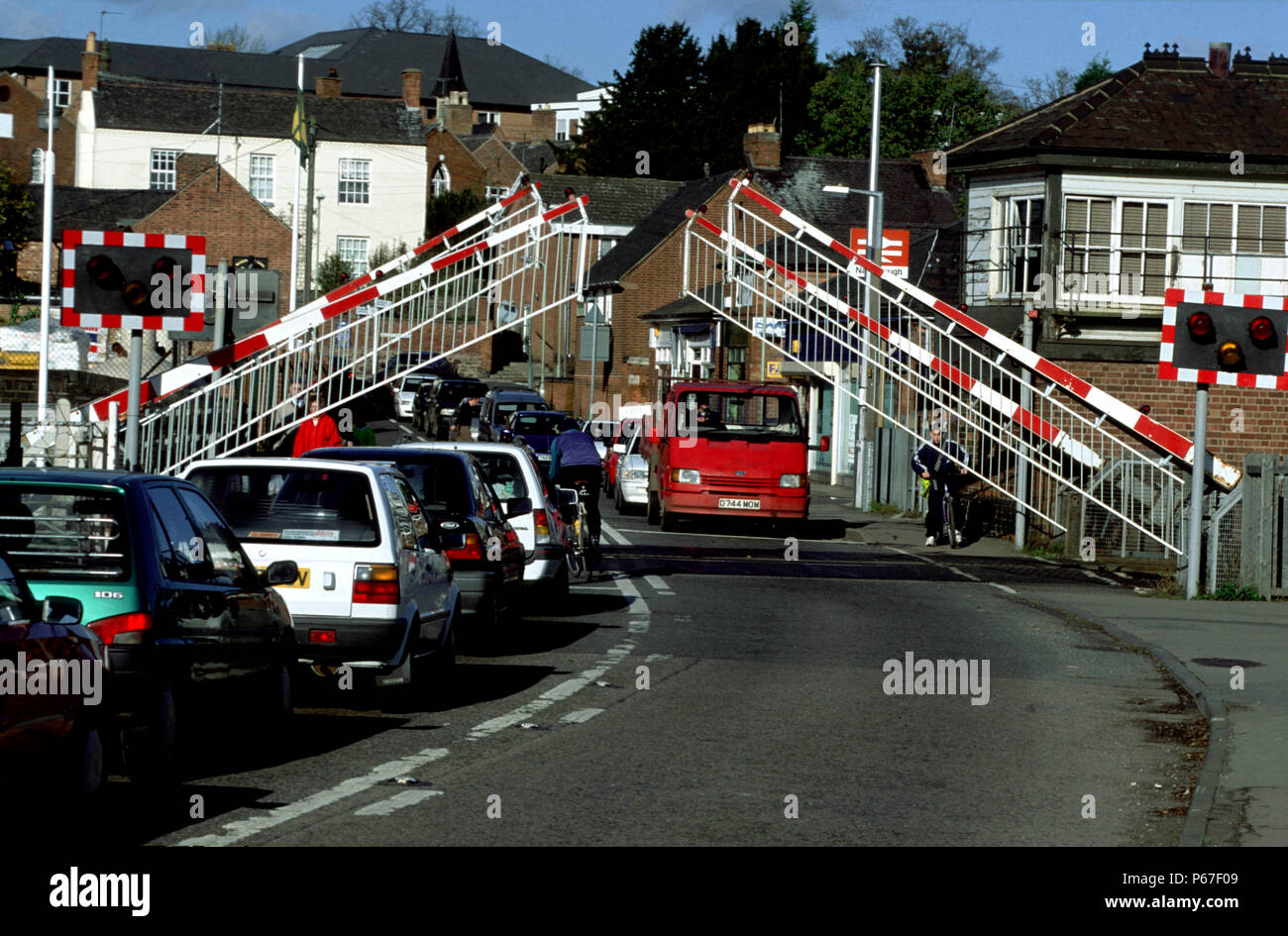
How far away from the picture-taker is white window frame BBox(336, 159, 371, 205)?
297 ft

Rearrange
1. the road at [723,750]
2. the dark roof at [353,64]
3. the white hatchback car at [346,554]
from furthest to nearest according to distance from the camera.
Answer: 1. the dark roof at [353,64]
2. the white hatchback car at [346,554]
3. the road at [723,750]

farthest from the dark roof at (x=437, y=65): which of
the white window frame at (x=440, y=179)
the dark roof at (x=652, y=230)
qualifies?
the dark roof at (x=652, y=230)

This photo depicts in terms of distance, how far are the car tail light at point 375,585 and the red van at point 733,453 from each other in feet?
56.6

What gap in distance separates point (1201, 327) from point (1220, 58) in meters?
17.9

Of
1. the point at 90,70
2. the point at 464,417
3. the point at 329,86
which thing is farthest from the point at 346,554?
the point at 329,86

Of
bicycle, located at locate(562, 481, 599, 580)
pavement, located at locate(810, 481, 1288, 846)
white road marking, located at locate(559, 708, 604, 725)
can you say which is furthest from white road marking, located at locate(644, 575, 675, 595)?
white road marking, located at locate(559, 708, 604, 725)

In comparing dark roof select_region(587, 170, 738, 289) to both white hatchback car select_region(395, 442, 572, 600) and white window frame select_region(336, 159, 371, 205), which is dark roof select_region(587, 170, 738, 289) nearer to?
white window frame select_region(336, 159, 371, 205)

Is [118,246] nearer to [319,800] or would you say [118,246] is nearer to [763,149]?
[319,800]

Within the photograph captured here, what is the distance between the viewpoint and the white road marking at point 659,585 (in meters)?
19.5

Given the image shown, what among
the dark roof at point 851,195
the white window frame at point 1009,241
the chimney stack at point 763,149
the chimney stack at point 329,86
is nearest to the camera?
the white window frame at point 1009,241

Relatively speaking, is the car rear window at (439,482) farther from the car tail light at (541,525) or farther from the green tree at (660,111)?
the green tree at (660,111)

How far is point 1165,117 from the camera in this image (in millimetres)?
33000
